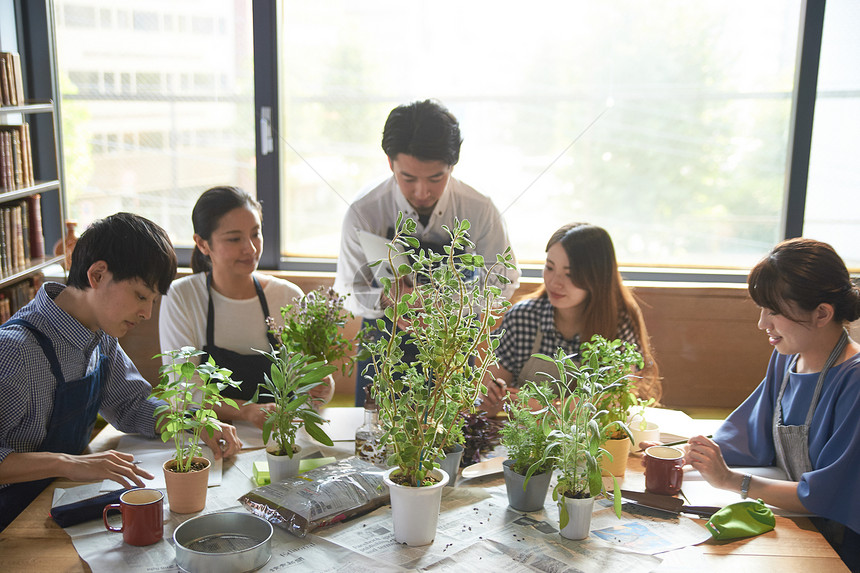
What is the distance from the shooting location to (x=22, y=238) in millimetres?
3170

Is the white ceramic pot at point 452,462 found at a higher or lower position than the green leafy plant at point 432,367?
lower

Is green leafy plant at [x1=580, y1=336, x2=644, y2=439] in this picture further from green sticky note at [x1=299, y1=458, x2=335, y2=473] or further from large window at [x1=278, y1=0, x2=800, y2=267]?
large window at [x1=278, y1=0, x2=800, y2=267]

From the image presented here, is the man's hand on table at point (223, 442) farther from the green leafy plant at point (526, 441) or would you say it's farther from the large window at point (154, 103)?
the large window at point (154, 103)

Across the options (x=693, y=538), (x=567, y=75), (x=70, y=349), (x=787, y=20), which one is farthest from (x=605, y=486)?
(x=787, y=20)

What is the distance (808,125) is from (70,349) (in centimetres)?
329

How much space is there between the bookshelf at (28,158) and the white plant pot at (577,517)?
8.03ft

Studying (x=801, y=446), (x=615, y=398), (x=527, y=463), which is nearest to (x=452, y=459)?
(x=527, y=463)

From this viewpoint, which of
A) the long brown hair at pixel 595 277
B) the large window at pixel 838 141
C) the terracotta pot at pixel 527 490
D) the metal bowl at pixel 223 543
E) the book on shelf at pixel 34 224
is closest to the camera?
the metal bowl at pixel 223 543

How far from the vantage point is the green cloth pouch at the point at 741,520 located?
4.50 feet

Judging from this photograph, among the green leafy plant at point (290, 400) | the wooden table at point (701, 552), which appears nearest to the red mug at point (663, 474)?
the wooden table at point (701, 552)

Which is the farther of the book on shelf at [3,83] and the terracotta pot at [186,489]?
the book on shelf at [3,83]

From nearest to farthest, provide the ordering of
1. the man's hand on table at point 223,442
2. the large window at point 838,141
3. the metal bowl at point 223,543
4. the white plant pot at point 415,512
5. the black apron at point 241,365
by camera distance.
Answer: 1. the metal bowl at point 223,543
2. the white plant pot at point 415,512
3. the man's hand on table at point 223,442
4. the black apron at point 241,365
5. the large window at point 838,141

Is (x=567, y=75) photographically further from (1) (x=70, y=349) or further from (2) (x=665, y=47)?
(1) (x=70, y=349)

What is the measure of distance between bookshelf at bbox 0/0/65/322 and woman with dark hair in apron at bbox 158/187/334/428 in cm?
114
